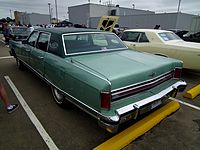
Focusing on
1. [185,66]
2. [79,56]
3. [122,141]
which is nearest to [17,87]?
[79,56]

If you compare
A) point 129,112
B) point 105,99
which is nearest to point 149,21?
point 129,112

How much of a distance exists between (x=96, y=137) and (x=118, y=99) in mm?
836

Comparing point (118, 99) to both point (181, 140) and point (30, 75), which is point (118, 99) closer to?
point (181, 140)

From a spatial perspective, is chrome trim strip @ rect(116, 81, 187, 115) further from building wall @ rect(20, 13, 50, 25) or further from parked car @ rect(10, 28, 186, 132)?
building wall @ rect(20, 13, 50, 25)

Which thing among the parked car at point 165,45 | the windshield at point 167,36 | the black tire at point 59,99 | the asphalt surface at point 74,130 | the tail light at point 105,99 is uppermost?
the windshield at point 167,36

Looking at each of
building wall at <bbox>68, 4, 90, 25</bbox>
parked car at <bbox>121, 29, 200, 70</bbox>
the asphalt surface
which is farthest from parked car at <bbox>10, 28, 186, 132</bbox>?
building wall at <bbox>68, 4, 90, 25</bbox>

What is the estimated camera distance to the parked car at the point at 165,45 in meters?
5.43

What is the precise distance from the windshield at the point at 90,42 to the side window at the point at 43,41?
72 centimetres

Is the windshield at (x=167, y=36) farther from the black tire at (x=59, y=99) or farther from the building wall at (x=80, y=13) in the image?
the building wall at (x=80, y=13)

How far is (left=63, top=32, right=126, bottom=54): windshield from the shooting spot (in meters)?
3.53

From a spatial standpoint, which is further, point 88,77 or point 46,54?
point 46,54

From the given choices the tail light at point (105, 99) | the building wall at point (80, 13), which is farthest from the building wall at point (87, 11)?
the tail light at point (105, 99)

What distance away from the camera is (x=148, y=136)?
292 centimetres

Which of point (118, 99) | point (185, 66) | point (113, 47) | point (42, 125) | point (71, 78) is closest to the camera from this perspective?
point (118, 99)
